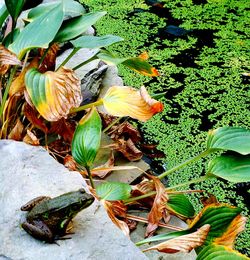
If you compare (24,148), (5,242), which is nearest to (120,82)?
(24,148)

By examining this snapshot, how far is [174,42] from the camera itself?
270 cm

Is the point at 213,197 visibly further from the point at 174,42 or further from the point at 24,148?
the point at 174,42

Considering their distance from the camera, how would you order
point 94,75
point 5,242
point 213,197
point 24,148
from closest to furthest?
point 5,242 → point 24,148 → point 213,197 → point 94,75

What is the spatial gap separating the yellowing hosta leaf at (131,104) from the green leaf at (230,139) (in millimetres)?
189

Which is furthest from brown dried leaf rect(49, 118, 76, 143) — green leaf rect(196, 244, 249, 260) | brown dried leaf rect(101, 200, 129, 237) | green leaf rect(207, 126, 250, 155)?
green leaf rect(196, 244, 249, 260)

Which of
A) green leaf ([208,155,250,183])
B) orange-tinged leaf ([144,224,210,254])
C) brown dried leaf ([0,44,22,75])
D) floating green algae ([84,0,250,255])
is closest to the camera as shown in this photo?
orange-tinged leaf ([144,224,210,254])

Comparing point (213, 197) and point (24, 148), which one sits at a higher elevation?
point (24, 148)

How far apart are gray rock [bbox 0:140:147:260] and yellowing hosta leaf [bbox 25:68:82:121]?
12 cm

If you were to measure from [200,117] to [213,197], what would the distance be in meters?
0.60

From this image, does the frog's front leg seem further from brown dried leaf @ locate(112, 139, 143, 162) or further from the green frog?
brown dried leaf @ locate(112, 139, 143, 162)

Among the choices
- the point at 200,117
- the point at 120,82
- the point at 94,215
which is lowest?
the point at 200,117

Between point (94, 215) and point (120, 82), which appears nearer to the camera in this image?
point (94, 215)

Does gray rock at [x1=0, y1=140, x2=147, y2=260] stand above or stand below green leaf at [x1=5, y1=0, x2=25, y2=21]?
below

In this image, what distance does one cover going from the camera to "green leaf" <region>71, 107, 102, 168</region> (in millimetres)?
1494
